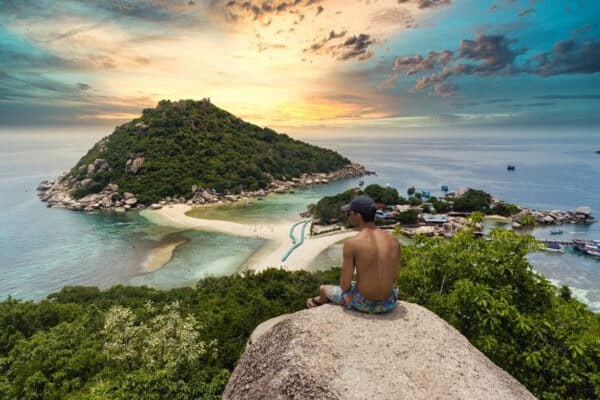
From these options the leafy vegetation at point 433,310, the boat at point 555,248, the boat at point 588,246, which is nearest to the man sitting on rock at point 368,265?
the leafy vegetation at point 433,310

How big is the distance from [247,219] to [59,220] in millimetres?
36408

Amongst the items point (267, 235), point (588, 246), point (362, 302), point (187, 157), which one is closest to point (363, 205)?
point (362, 302)

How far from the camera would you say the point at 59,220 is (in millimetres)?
57719

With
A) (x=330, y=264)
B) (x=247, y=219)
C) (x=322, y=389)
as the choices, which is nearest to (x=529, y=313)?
(x=322, y=389)

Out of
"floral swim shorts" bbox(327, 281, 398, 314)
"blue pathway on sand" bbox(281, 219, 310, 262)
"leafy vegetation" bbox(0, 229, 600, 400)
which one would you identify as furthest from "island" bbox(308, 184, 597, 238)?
"floral swim shorts" bbox(327, 281, 398, 314)

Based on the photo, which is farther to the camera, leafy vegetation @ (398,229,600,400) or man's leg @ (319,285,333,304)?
leafy vegetation @ (398,229,600,400)

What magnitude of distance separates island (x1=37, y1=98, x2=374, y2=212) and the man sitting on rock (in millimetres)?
→ 68899

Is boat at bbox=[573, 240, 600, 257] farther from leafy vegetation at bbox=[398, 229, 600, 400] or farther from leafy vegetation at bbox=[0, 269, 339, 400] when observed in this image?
leafy vegetation at bbox=[0, 269, 339, 400]

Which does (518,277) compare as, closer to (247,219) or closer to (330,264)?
(330,264)

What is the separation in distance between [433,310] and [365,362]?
22.8ft

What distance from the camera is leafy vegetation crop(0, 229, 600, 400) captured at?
7785 millimetres

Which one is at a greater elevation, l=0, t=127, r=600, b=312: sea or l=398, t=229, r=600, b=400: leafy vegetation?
l=398, t=229, r=600, b=400: leafy vegetation

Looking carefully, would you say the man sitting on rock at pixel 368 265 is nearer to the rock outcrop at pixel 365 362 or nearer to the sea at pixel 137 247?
the rock outcrop at pixel 365 362

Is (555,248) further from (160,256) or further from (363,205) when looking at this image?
(160,256)
